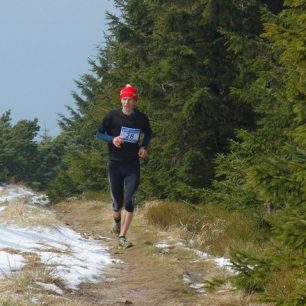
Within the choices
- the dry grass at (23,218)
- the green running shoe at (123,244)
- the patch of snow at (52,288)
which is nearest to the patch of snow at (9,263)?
the patch of snow at (52,288)

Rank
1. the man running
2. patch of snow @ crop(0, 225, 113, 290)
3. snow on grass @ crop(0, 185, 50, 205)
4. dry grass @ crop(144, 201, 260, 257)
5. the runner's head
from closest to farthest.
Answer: patch of snow @ crop(0, 225, 113, 290)
dry grass @ crop(144, 201, 260, 257)
the runner's head
the man running
snow on grass @ crop(0, 185, 50, 205)

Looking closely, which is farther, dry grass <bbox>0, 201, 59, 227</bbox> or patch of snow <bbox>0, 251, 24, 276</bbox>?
dry grass <bbox>0, 201, 59, 227</bbox>

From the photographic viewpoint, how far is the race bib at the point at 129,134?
7.42 m

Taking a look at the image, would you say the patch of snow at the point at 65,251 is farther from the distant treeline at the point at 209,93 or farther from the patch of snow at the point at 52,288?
the distant treeline at the point at 209,93

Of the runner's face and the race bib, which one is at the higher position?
the runner's face

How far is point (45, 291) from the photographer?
4.25m

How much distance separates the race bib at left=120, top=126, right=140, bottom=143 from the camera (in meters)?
7.42

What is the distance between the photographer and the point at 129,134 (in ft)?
24.5

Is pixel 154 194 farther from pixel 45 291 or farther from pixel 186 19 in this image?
pixel 45 291

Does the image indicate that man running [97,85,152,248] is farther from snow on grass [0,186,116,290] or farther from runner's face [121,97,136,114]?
snow on grass [0,186,116,290]

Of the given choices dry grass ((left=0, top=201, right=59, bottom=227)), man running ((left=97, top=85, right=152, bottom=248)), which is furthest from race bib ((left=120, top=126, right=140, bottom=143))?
dry grass ((left=0, top=201, right=59, bottom=227))

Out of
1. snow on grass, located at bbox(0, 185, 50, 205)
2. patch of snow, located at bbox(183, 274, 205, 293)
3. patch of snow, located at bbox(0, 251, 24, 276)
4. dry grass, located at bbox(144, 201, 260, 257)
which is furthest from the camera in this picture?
snow on grass, located at bbox(0, 185, 50, 205)

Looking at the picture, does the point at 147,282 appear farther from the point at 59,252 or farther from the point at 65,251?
the point at 65,251

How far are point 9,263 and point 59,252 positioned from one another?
55.3 inches
